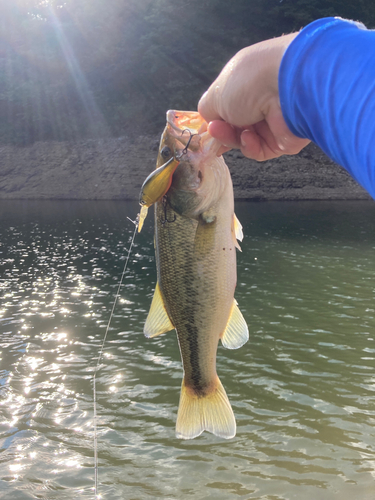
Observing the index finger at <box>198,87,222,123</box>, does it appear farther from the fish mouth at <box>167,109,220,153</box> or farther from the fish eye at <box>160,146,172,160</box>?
the fish eye at <box>160,146,172,160</box>

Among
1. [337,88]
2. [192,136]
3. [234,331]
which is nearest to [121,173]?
[234,331]

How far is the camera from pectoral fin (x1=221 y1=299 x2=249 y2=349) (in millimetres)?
2979

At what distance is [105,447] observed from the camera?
736cm

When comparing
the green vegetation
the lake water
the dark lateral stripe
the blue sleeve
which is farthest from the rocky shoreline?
the blue sleeve

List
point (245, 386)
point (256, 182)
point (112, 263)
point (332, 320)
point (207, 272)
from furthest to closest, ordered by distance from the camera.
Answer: point (256, 182) → point (112, 263) → point (332, 320) → point (245, 386) → point (207, 272)

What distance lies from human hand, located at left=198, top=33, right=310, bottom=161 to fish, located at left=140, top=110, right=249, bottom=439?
0.66 feet

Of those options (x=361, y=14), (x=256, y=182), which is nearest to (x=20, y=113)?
(x=256, y=182)

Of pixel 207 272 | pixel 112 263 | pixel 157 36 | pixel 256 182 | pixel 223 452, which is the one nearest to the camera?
pixel 207 272

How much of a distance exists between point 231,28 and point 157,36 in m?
10.9

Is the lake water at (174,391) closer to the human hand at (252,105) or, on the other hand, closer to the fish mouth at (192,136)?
the fish mouth at (192,136)

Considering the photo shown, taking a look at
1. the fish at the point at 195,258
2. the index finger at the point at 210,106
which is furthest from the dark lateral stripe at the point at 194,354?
the index finger at the point at 210,106

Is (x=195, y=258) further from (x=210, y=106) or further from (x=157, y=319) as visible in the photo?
(x=210, y=106)

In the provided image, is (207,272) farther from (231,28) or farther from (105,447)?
(231,28)

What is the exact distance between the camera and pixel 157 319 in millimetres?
3031
